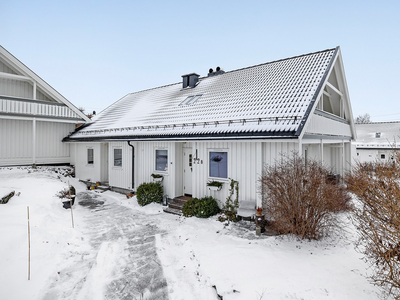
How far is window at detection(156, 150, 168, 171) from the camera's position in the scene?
33.5ft

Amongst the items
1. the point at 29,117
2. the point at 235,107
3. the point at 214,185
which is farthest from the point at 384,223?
the point at 29,117

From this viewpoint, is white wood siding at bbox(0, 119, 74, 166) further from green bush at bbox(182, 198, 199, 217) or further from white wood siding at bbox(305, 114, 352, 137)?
white wood siding at bbox(305, 114, 352, 137)

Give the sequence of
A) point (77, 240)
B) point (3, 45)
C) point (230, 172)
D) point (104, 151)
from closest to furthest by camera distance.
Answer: point (77, 240) → point (230, 172) → point (3, 45) → point (104, 151)

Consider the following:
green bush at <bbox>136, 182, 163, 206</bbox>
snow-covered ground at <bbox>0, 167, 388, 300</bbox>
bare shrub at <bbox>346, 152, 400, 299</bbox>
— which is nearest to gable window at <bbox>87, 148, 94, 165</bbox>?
green bush at <bbox>136, 182, 163, 206</bbox>

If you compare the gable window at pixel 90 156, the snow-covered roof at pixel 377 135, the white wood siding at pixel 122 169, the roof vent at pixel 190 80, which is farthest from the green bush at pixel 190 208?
the snow-covered roof at pixel 377 135

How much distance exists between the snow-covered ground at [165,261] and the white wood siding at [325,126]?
3.60m

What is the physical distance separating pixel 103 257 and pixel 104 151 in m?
9.35

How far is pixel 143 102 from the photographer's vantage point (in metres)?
14.9

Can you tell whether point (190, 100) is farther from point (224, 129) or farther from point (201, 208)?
point (201, 208)

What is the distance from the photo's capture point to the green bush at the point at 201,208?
7992 mm

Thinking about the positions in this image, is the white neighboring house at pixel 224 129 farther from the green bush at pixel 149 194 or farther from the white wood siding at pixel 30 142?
the white wood siding at pixel 30 142

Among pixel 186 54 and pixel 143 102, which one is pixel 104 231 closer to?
pixel 143 102

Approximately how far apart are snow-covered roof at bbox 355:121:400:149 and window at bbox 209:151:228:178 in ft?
72.6

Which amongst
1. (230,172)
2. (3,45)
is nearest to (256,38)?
(230,172)
